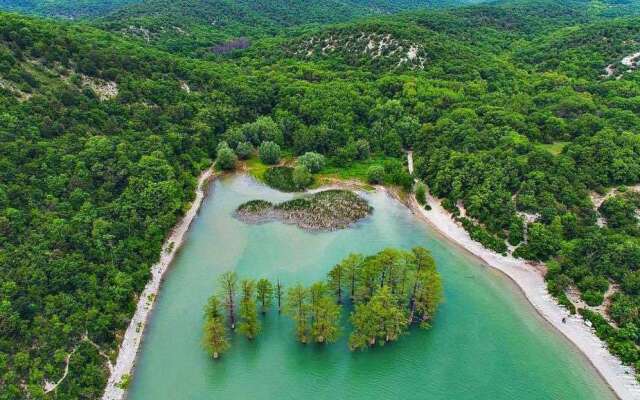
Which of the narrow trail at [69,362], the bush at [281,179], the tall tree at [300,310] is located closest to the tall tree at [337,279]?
the tall tree at [300,310]

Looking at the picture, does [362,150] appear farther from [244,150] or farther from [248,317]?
[248,317]

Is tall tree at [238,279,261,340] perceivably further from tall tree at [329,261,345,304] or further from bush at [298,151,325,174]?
bush at [298,151,325,174]

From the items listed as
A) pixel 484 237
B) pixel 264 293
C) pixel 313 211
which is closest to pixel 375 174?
pixel 313 211

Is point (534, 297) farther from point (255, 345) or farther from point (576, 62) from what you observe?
point (576, 62)

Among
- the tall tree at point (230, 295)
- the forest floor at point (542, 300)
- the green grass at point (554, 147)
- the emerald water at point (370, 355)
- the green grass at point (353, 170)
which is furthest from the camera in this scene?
the green grass at point (353, 170)

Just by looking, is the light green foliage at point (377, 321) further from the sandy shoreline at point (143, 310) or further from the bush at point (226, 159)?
the bush at point (226, 159)

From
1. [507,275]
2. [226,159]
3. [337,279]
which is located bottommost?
[226,159]

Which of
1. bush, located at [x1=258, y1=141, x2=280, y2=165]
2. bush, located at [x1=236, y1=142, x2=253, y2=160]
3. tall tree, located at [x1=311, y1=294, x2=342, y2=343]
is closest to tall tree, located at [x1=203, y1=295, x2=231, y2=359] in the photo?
tall tree, located at [x1=311, y1=294, x2=342, y2=343]
